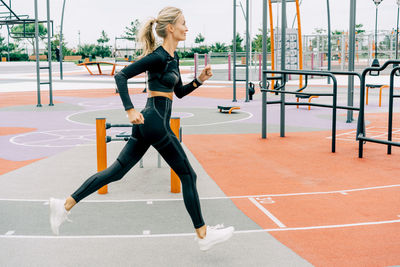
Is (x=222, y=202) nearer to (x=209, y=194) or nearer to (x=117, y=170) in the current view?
(x=209, y=194)

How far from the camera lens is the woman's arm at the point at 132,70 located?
3.67 meters

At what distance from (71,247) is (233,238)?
1.35m

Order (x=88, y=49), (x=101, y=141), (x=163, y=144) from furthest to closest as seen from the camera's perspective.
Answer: (x=88, y=49)
(x=101, y=141)
(x=163, y=144)

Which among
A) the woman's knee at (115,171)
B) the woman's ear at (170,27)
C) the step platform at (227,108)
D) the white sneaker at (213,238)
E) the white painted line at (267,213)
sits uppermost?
the woman's ear at (170,27)

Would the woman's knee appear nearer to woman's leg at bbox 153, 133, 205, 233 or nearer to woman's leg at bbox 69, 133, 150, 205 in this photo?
woman's leg at bbox 69, 133, 150, 205

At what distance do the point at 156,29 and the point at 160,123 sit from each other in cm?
76

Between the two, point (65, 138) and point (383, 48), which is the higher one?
point (383, 48)

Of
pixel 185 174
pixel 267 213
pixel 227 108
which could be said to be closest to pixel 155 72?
pixel 185 174

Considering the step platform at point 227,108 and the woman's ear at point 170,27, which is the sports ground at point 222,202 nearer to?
the woman's ear at point 170,27

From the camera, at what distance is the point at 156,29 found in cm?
397

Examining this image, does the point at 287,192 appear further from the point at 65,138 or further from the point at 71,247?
the point at 65,138

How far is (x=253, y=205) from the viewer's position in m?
5.33

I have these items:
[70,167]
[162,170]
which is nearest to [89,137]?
[70,167]

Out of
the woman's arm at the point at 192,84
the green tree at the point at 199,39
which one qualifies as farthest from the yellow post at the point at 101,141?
the green tree at the point at 199,39
